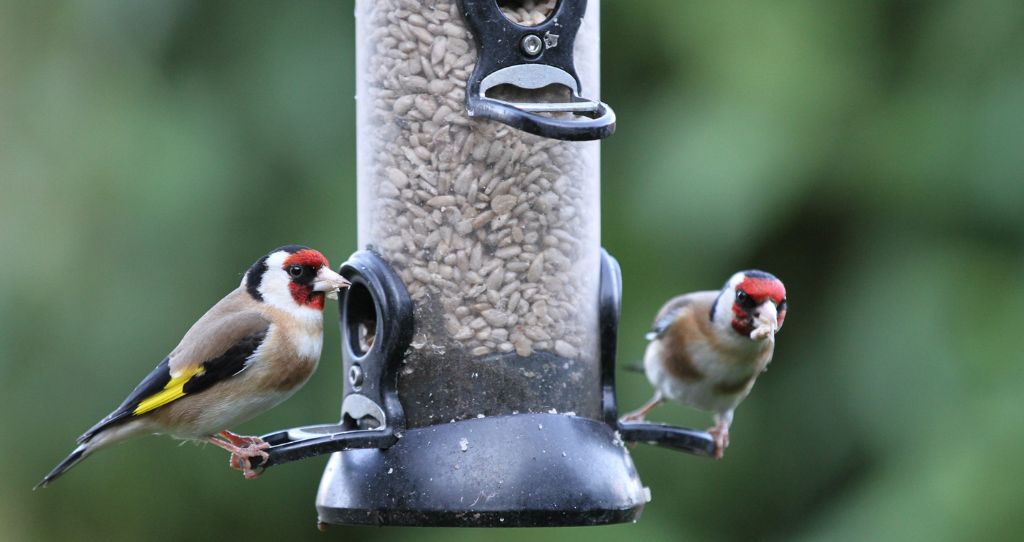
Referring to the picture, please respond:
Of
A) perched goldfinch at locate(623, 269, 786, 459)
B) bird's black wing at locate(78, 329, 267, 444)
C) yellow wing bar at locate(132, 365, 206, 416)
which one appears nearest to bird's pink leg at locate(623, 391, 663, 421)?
perched goldfinch at locate(623, 269, 786, 459)

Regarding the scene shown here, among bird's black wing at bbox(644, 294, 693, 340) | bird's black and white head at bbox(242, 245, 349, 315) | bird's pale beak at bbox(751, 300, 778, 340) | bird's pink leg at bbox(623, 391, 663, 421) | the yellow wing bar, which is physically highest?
bird's black and white head at bbox(242, 245, 349, 315)

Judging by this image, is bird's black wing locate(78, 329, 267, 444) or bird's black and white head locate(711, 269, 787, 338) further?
bird's black and white head locate(711, 269, 787, 338)

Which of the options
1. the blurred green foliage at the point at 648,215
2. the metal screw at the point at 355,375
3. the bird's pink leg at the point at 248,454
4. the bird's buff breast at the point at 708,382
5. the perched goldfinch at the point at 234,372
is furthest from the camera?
the blurred green foliage at the point at 648,215

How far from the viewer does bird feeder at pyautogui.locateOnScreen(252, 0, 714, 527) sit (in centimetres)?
443

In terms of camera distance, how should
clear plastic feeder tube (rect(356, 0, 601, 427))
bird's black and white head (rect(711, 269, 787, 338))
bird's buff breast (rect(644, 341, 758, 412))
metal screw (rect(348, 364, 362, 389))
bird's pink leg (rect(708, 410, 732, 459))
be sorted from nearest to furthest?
clear plastic feeder tube (rect(356, 0, 601, 427)) < metal screw (rect(348, 364, 362, 389)) < bird's black and white head (rect(711, 269, 787, 338)) < bird's buff breast (rect(644, 341, 758, 412)) < bird's pink leg (rect(708, 410, 732, 459))

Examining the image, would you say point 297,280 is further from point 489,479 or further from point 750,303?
point 750,303

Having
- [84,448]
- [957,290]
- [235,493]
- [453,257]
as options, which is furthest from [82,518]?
[957,290]

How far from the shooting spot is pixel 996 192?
6473 mm

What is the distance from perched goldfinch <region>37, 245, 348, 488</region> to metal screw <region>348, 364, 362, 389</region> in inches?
9.5

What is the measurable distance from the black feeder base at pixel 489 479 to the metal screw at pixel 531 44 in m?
1.14

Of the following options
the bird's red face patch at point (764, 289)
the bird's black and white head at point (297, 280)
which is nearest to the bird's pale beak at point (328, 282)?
the bird's black and white head at point (297, 280)

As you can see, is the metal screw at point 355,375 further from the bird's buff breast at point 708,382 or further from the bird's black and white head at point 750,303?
the bird's buff breast at point 708,382

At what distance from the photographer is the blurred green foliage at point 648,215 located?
259 inches

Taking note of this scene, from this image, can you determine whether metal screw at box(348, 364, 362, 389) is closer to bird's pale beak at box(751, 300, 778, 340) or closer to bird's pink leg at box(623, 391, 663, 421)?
bird's pale beak at box(751, 300, 778, 340)
